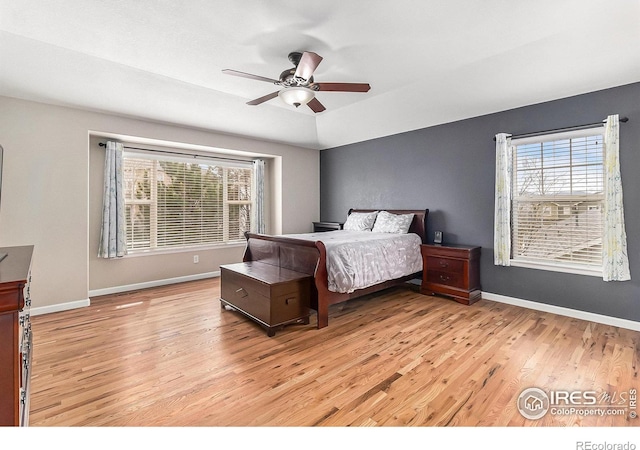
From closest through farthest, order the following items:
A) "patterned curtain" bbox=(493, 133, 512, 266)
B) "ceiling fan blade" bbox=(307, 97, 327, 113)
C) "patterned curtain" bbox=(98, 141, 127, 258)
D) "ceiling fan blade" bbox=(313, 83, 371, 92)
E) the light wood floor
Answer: the light wood floor
"ceiling fan blade" bbox=(313, 83, 371, 92)
"ceiling fan blade" bbox=(307, 97, 327, 113)
"patterned curtain" bbox=(493, 133, 512, 266)
"patterned curtain" bbox=(98, 141, 127, 258)

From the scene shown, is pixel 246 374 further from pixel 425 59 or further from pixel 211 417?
pixel 425 59

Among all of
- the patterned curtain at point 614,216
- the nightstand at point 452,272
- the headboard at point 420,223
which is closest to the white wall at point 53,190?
the headboard at point 420,223

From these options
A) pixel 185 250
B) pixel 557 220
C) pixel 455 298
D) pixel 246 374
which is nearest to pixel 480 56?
pixel 557 220

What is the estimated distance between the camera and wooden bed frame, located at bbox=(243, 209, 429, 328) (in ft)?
10.0

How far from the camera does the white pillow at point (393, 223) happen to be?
4.46 meters

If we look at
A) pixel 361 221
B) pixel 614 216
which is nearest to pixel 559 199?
pixel 614 216

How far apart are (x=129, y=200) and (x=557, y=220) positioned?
5742 mm

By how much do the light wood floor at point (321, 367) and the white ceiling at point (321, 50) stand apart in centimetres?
254

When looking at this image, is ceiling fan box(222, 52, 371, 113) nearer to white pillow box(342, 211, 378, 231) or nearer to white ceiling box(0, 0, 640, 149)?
white ceiling box(0, 0, 640, 149)

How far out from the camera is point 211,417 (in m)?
1.73

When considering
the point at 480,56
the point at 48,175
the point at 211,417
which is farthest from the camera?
the point at 48,175

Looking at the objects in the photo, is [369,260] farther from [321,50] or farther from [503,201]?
[321,50]

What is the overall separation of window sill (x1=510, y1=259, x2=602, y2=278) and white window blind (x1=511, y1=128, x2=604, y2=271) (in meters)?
0.03
